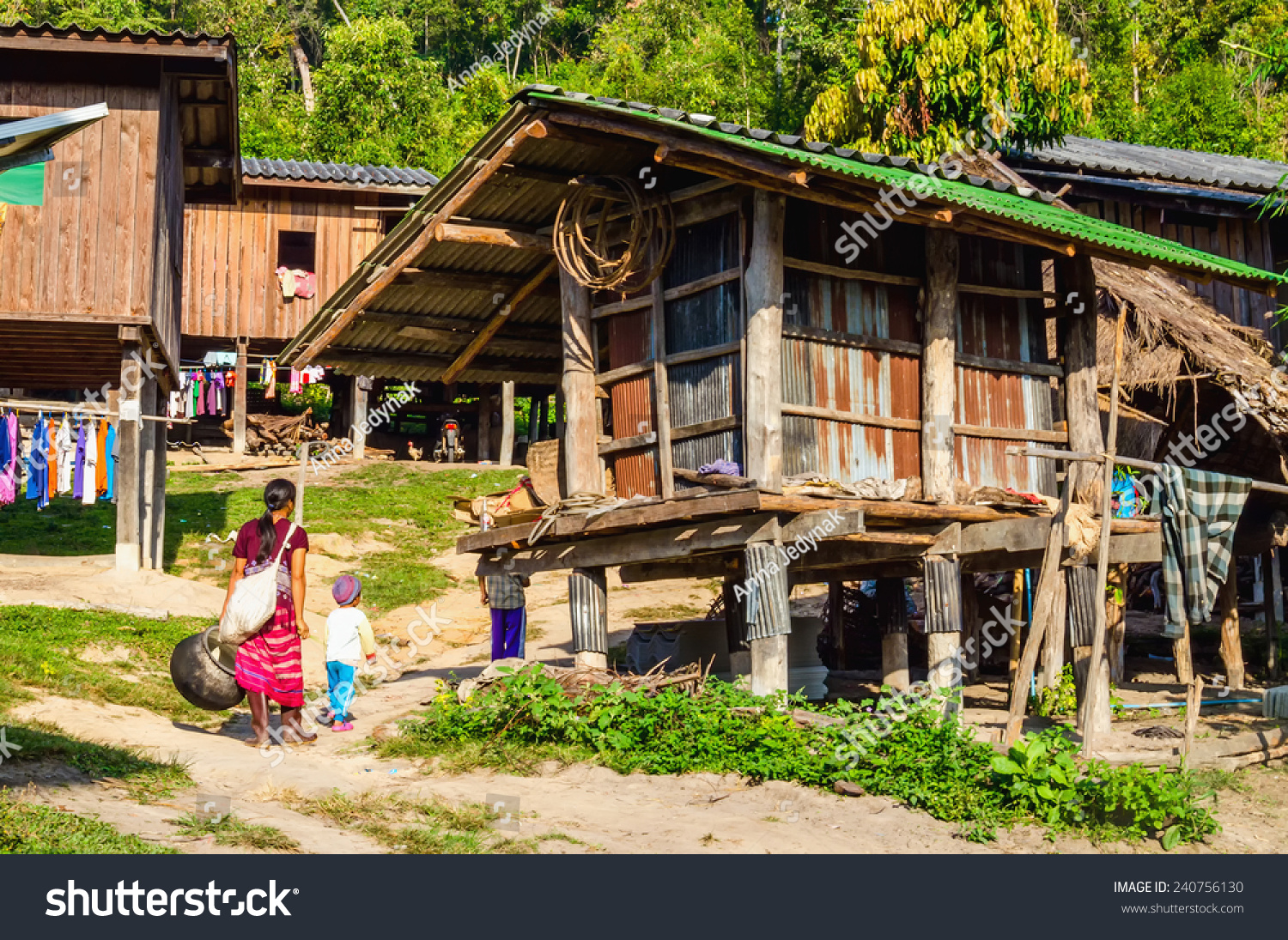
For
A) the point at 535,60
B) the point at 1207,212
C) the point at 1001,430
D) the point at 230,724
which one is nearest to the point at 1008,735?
the point at 1001,430

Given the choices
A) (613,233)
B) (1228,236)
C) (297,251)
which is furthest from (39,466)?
(1228,236)

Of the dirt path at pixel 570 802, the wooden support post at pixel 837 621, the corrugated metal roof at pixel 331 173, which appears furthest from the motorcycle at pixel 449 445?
the dirt path at pixel 570 802

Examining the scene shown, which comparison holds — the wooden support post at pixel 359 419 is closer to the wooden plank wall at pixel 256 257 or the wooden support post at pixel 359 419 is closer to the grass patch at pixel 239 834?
the wooden plank wall at pixel 256 257

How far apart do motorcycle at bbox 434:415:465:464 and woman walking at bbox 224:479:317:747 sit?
790 inches

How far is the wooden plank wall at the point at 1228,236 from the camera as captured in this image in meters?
19.8

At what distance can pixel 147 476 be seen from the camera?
18.7 m

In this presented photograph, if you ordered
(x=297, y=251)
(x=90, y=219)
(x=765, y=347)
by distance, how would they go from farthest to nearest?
(x=297, y=251) < (x=90, y=219) < (x=765, y=347)

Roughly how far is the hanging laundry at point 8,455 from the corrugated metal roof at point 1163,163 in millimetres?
14167

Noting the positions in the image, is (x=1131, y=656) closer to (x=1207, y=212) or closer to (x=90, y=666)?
(x=1207, y=212)

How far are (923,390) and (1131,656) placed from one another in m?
8.54

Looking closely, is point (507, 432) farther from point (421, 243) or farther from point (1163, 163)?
point (421, 243)

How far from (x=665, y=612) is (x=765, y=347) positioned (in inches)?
380

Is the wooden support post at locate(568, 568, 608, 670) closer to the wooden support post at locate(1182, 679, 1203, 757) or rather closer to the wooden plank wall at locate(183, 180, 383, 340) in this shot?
the wooden support post at locate(1182, 679, 1203, 757)

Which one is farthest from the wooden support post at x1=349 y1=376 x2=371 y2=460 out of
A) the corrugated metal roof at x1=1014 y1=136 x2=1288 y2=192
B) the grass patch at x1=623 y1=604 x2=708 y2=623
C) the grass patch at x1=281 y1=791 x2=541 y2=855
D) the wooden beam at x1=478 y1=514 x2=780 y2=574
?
the grass patch at x1=281 y1=791 x2=541 y2=855
